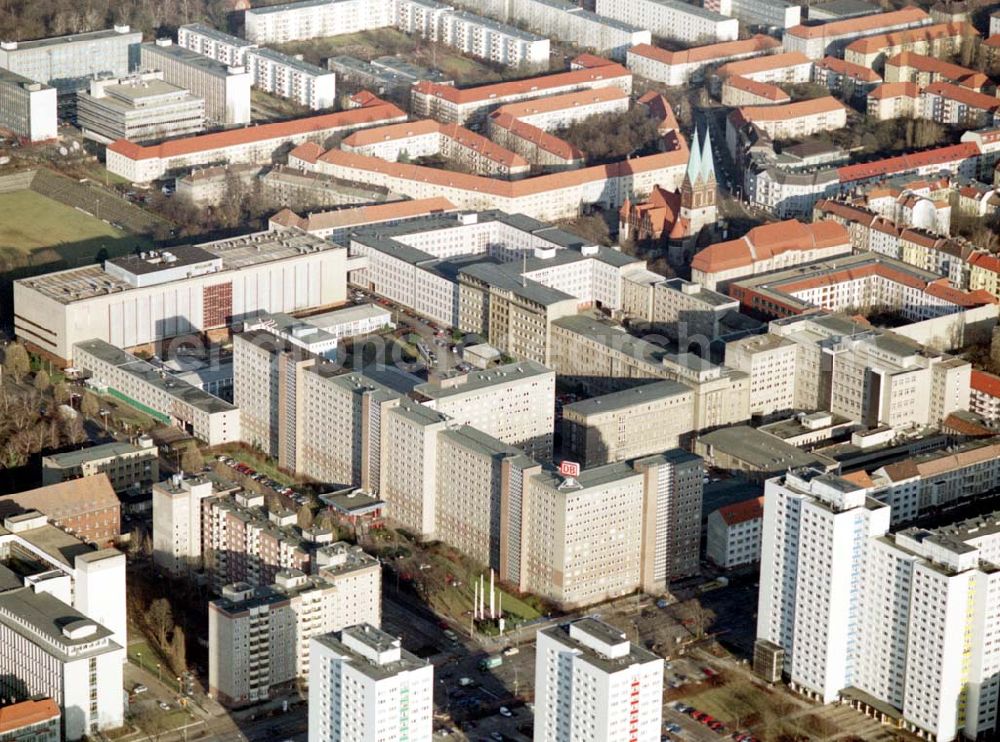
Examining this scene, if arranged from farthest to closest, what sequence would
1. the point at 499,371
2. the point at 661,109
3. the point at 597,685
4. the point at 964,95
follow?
the point at 964,95
the point at 661,109
the point at 499,371
the point at 597,685

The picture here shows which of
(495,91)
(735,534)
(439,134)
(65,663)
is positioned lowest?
(735,534)

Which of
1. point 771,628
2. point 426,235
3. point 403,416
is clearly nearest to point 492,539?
point 403,416

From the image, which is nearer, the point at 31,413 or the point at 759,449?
the point at 759,449

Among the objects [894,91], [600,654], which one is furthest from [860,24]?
[600,654]

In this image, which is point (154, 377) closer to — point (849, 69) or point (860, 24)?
point (849, 69)

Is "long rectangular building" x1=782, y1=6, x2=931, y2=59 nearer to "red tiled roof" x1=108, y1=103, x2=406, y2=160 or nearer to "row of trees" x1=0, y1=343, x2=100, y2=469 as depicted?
"red tiled roof" x1=108, y1=103, x2=406, y2=160

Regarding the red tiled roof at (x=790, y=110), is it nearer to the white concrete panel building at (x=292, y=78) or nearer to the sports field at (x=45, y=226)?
the white concrete panel building at (x=292, y=78)

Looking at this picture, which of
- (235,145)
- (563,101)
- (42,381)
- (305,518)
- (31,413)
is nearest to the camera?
(305,518)
